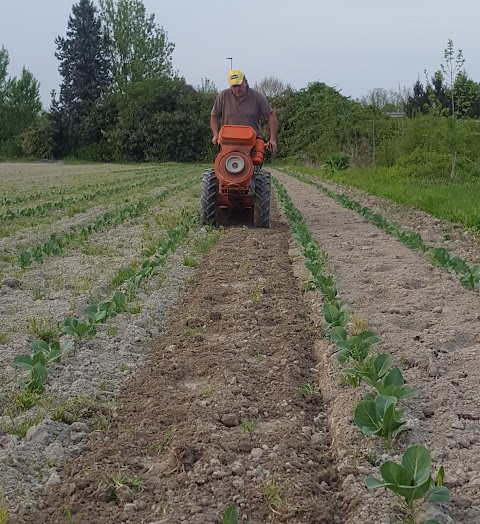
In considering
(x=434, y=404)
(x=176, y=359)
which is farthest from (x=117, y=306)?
(x=434, y=404)

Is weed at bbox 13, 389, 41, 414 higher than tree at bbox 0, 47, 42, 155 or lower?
lower

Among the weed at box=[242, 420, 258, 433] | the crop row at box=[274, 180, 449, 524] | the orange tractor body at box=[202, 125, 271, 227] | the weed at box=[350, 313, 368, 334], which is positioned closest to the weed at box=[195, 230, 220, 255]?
the orange tractor body at box=[202, 125, 271, 227]

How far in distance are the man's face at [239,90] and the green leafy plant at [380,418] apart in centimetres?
667

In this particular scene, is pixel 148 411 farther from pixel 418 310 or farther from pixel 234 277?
pixel 234 277

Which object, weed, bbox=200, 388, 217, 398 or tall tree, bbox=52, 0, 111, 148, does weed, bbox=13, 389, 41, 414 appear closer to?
weed, bbox=200, 388, 217, 398

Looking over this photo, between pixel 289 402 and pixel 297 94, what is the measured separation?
1659 inches

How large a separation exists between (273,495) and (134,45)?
2383 inches

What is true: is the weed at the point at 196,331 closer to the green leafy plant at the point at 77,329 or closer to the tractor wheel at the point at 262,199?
the green leafy plant at the point at 77,329

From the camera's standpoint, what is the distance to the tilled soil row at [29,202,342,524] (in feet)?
8.59

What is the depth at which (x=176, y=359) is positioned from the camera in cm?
432

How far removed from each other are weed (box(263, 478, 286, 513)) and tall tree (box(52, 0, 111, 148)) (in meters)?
51.0

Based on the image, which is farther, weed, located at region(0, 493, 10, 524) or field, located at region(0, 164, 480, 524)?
field, located at region(0, 164, 480, 524)

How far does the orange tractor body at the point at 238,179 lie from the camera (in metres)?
8.97

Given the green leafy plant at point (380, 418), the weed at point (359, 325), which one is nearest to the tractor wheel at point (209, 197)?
the weed at point (359, 325)
